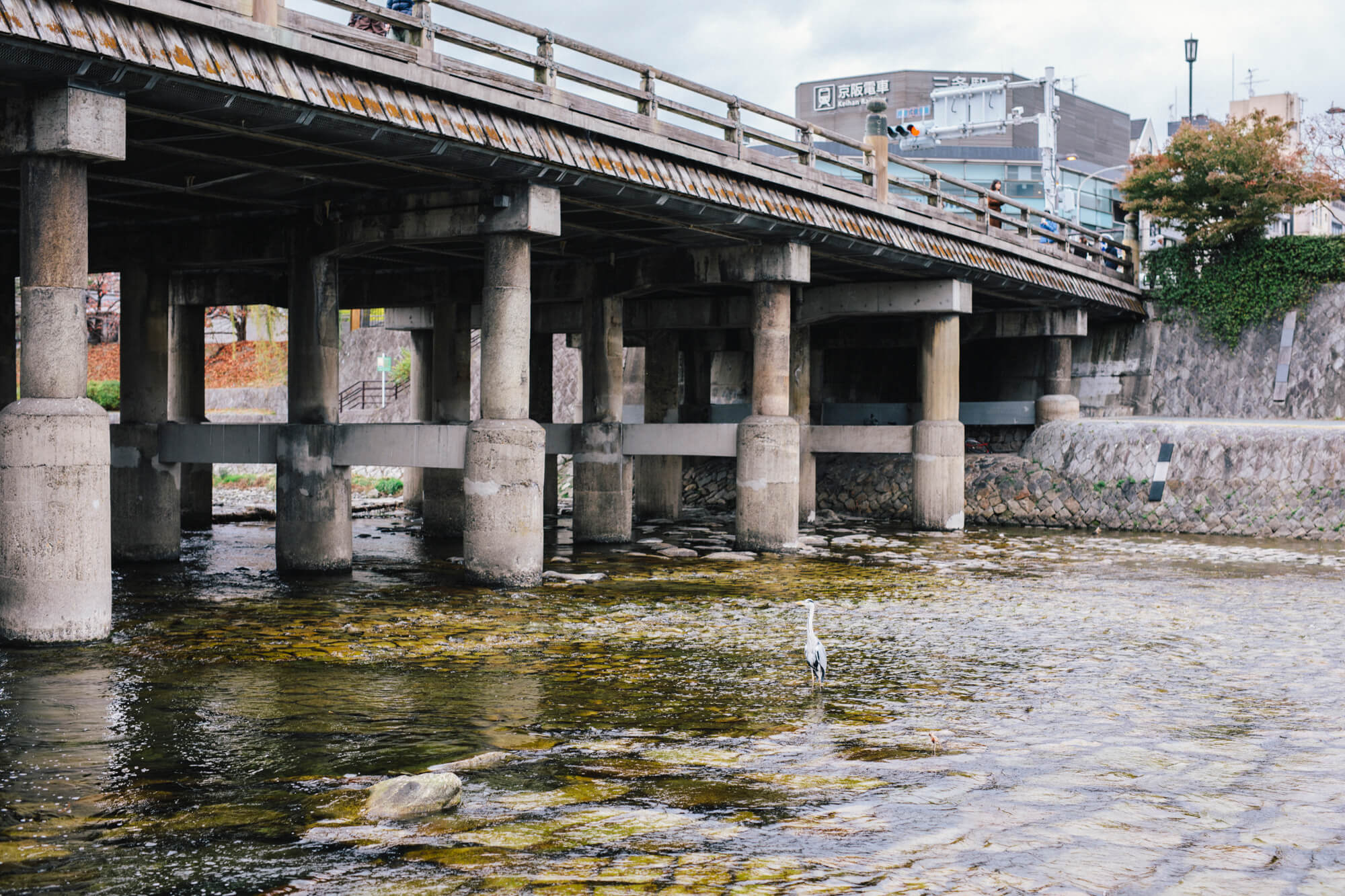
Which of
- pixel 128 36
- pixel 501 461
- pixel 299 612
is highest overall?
pixel 128 36

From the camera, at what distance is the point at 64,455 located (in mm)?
12391

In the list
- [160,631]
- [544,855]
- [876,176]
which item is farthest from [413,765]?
[876,176]

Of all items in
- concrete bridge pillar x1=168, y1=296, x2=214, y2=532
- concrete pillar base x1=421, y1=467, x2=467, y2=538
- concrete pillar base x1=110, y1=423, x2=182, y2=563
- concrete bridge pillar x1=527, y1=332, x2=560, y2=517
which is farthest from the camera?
concrete bridge pillar x1=527, y1=332, x2=560, y2=517

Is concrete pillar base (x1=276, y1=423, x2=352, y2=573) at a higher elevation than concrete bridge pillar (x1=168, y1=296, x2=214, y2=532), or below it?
below

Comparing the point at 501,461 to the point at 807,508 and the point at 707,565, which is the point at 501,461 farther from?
the point at 807,508

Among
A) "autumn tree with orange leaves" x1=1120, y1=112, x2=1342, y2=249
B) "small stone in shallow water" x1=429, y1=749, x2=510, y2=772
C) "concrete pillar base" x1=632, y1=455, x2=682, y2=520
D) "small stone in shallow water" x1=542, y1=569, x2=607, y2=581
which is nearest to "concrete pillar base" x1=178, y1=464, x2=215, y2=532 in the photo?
"concrete pillar base" x1=632, y1=455, x2=682, y2=520

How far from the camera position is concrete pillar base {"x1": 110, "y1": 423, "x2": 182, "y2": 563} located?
70.1 ft

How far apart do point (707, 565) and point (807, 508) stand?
9359mm

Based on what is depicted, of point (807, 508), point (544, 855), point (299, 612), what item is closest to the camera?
point (544, 855)

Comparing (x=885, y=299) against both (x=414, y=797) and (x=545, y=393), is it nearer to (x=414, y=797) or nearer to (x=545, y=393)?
(x=545, y=393)

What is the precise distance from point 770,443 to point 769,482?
727 millimetres

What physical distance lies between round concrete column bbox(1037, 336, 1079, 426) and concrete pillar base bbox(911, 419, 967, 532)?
7.37 m

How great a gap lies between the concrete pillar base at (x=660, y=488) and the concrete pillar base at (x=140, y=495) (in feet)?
40.4

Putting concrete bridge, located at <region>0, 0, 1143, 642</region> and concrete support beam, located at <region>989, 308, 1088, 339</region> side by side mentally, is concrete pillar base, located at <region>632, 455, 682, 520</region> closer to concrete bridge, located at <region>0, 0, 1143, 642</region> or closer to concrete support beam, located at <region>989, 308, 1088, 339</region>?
concrete bridge, located at <region>0, 0, 1143, 642</region>
